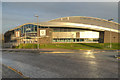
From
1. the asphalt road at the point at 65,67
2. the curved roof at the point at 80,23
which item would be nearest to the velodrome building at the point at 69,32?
the curved roof at the point at 80,23

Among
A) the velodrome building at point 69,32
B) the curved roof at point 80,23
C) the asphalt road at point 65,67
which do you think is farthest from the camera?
the curved roof at point 80,23

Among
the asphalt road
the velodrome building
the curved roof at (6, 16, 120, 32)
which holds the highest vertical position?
the curved roof at (6, 16, 120, 32)

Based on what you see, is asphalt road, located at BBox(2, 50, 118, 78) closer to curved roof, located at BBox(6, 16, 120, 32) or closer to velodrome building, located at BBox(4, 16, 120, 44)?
velodrome building, located at BBox(4, 16, 120, 44)

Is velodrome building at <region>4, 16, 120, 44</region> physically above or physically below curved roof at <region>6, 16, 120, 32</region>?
below

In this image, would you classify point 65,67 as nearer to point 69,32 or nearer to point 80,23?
point 69,32

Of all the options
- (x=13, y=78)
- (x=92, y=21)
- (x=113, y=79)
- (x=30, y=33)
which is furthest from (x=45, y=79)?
(x=92, y=21)

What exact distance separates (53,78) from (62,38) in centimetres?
5596

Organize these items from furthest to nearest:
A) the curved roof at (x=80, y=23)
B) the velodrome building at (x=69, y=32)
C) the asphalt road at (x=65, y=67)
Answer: the curved roof at (x=80, y=23)
the velodrome building at (x=69, y=32)
the asphalt road at (x=65, y=67)

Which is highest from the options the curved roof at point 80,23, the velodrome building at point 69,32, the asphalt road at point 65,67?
the curved roof at point 80,23

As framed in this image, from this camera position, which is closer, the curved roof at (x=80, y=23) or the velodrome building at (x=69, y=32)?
the velodrome building at (x=69, y=32)

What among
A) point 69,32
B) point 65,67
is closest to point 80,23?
point 69,32

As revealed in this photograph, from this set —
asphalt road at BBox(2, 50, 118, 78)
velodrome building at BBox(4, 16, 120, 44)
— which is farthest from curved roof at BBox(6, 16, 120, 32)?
asphalt road at BBox(2, 50, 118, 78)

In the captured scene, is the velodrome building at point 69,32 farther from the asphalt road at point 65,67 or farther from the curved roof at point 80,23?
the asphalt road at point 65,67

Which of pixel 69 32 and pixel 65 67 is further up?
pixel 69 32
